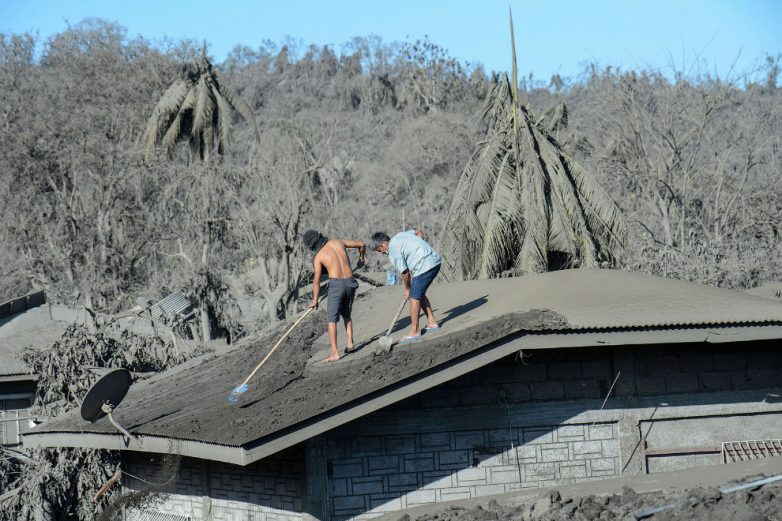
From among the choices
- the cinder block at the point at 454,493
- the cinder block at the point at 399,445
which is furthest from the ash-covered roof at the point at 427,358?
the cinder block at the point at 454,493

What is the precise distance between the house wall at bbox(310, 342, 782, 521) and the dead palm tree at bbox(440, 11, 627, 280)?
23.5 ft

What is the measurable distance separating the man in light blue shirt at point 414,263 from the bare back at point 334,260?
1.41ft

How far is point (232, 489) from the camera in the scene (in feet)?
37.3

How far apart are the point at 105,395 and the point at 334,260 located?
2.87 metres

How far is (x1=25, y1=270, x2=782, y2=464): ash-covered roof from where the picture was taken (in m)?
9.40

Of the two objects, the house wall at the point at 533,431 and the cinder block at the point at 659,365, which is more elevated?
the cinder block at the point at 659,365

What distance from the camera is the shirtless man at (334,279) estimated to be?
36.8 feet

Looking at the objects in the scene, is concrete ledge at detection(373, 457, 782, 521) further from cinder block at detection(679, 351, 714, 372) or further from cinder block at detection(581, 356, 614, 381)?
cinder block at detection(679, 351, 714, 372)

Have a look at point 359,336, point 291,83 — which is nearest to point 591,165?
point 359,336

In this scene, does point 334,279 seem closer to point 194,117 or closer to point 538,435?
point 538,435

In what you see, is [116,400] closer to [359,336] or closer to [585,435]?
[359,336]

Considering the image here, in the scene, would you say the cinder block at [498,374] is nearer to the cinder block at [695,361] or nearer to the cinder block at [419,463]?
the cinder block at [419,463]

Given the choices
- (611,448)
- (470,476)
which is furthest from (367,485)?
(611,448)

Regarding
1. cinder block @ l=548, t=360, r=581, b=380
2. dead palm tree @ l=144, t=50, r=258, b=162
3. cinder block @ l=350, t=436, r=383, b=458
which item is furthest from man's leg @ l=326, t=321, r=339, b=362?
dead palm tree @ l=144, t=50, r=258, b=162
